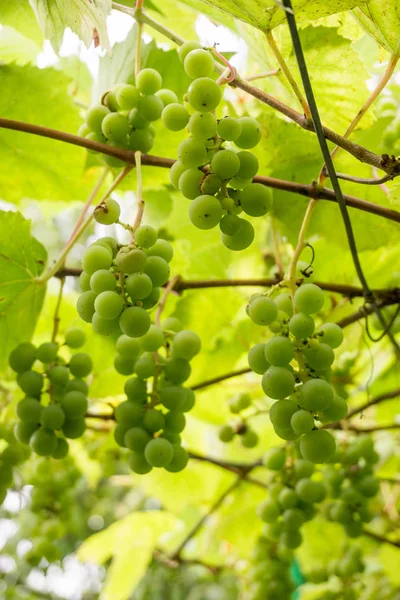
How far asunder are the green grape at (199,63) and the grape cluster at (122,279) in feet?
0.45

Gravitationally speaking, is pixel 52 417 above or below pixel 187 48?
below

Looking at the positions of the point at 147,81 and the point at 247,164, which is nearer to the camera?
the point at 247,164

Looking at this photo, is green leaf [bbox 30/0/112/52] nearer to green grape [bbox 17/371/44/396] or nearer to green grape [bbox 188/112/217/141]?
green grape [bbox 188/112/217/141]

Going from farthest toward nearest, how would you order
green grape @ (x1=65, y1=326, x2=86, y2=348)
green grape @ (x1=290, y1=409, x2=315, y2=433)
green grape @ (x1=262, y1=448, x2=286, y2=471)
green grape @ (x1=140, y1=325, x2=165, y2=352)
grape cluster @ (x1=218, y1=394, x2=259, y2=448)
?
grape cluster @ (x1=218, y1=394, x2=259, y2=448)
green grape @ (x1=262, y1=448, x2=286, y2=471)
green grape @ (x1=65, y1=326, x2=86, y2=348)
green grape @ (x1=140, y1=325, x2=165, y2=352)
green grape @ (x1=290, y1=409, x2=315, y2=433)

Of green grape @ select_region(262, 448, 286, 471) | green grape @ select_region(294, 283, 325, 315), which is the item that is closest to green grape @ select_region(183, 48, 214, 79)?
green grape @ select_region(294, 283, 325, 315)

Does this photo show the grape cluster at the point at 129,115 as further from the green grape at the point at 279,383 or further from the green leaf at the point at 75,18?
the green grape at the point at 279,383

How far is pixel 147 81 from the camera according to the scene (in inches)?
23.6

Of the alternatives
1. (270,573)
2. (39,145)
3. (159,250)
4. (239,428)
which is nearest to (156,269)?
(159,250)

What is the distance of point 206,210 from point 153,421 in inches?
9.6

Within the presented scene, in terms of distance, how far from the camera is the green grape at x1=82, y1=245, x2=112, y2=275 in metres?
0.49

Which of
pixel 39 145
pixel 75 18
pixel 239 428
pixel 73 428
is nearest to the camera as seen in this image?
pixel 75 18

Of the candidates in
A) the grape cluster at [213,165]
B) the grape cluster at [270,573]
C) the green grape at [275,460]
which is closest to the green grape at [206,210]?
the grape cluster at [213,165]

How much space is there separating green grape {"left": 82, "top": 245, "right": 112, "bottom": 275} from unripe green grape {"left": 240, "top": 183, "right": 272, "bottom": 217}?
0.13 m

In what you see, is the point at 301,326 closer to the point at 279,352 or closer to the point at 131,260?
the point at 279,352
